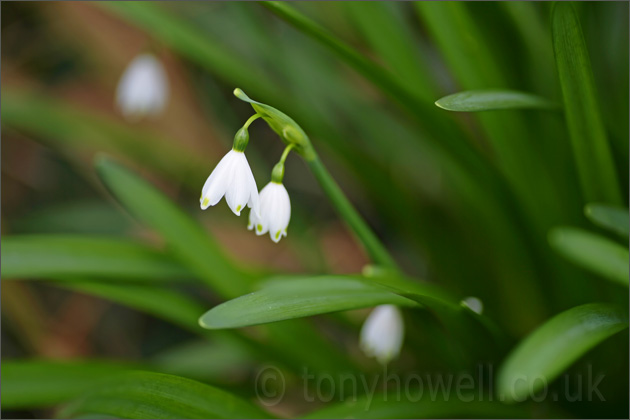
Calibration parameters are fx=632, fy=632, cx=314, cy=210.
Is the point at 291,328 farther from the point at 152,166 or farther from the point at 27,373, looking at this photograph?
the point at 152,166

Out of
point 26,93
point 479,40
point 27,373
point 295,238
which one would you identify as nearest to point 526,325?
point 295,238

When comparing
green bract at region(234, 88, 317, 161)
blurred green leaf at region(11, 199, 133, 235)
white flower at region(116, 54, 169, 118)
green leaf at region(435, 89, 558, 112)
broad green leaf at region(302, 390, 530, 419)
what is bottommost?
broad green leaf at region(302, 390, 530, 419)

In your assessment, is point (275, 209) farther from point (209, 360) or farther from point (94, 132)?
point (94, 132)

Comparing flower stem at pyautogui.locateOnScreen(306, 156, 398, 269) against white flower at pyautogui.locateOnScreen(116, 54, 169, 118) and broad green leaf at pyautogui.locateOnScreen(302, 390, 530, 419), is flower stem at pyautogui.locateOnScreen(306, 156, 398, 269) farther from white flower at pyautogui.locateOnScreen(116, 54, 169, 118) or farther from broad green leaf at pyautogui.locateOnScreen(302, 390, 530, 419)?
white flower at pyautogui.locateOnScreen(116, 54, 169, 118)

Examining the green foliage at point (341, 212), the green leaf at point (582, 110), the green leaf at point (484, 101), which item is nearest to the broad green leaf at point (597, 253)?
the green foliage at point (341, 212)

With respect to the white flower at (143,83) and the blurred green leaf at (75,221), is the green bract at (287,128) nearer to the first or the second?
the white flower at (143,83)

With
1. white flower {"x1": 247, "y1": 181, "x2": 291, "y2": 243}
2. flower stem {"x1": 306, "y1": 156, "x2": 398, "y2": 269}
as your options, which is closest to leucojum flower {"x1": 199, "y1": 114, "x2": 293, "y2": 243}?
white flower {"x1": 247, "y1": 181, "x2": 291, "y2": 243}

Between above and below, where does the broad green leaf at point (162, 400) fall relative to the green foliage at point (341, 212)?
below
